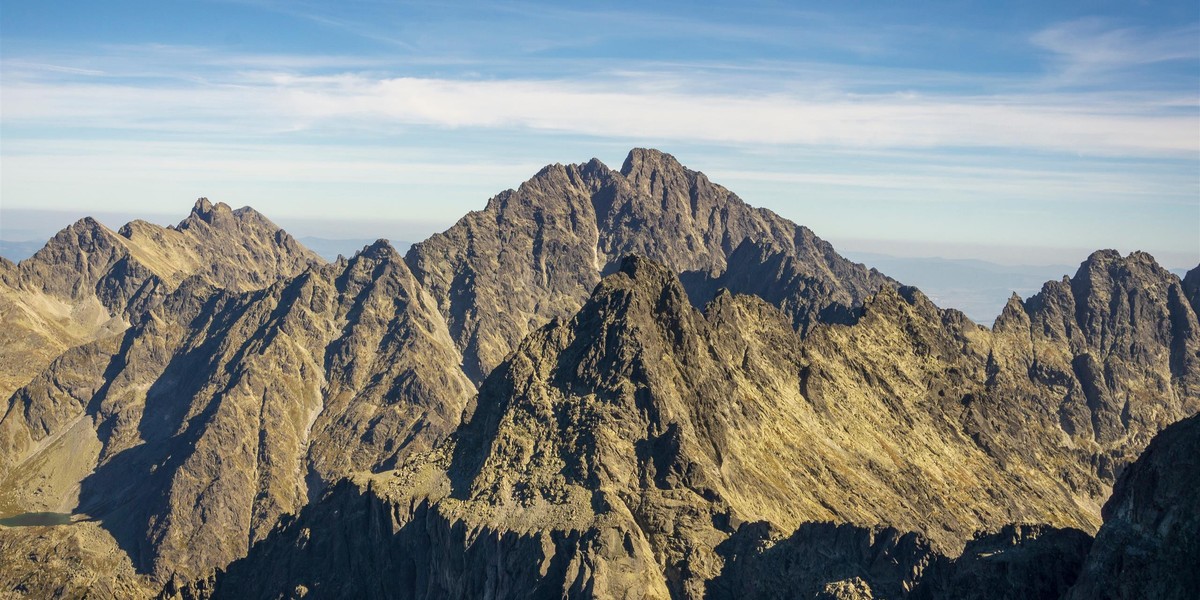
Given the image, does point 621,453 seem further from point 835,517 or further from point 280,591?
point 280,591

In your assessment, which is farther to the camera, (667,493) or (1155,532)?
(667,493)

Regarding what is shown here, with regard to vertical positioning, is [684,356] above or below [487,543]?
above

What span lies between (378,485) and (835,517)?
72.3m

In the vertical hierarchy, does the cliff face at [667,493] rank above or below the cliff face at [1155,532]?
below

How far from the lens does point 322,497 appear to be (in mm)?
174625

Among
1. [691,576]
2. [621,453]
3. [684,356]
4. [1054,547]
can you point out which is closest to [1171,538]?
[1054,547]

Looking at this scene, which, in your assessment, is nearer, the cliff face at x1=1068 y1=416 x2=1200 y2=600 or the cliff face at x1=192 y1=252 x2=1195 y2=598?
the cliff face at x1=1068 y1=416 x2=1200 y2=600

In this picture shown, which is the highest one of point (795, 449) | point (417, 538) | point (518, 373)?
point (518, 373)

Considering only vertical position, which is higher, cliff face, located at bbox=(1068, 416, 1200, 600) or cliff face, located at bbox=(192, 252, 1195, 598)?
cliff face, located at bbox=(1068, 416, 1200, 600)

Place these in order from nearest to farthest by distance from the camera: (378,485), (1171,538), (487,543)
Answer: (1171,538)
(487,543)
(378,485)

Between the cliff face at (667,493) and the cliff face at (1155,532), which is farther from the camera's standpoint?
the cliff face at (667,493)

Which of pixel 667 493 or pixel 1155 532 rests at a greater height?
pixel 1155 532

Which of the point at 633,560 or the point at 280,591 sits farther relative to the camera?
the point at 280,591

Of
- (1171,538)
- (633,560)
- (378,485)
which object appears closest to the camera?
(1171,538)
